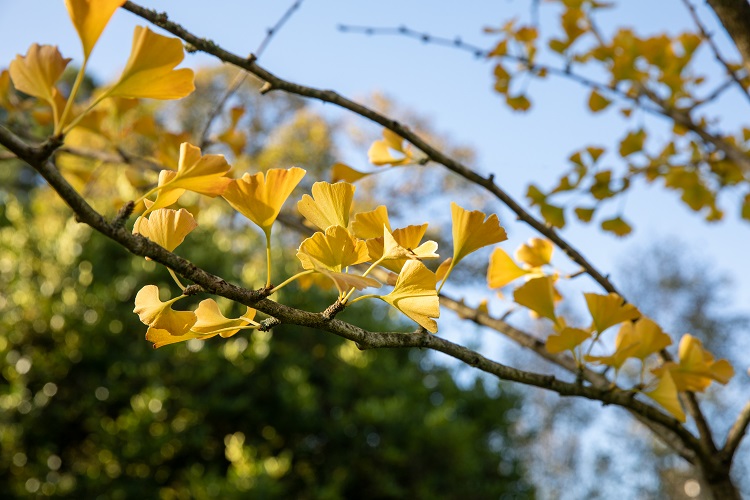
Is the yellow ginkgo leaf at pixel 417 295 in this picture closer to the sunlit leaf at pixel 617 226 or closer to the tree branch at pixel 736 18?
the tree branch at pixel 736 18

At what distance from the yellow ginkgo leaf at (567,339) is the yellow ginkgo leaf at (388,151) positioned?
0.21 meters

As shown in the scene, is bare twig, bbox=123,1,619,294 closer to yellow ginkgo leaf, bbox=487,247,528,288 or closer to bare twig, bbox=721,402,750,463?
yellow ginkgo leaf, bbox=487,247,528,288

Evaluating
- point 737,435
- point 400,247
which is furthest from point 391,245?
point 737,435

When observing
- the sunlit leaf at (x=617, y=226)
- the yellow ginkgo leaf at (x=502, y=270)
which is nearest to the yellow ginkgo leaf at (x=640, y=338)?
the yellow ginkgo leaf at (x=502, y=270)

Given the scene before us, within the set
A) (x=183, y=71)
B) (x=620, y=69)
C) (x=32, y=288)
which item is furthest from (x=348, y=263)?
(x=32, y=288)

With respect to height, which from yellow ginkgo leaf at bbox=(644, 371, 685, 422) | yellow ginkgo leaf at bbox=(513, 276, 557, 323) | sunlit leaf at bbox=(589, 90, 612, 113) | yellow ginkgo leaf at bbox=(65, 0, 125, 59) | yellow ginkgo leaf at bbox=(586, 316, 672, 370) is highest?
yellow ginkgo leaf at bbox=(65, 0, 125, 59)

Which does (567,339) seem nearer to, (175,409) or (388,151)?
(388,151)

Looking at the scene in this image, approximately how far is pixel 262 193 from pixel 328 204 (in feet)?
0.12

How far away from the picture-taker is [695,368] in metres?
0.52

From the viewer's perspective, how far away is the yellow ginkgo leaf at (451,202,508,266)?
12.9 inches

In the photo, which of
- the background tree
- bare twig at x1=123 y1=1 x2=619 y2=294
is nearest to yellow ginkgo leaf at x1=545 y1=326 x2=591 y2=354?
the background tree

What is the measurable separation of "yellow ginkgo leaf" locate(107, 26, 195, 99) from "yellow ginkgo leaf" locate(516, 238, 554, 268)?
360 mm

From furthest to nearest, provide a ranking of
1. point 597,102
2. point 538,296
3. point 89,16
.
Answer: point 597,102, point 538,296, point 89,16

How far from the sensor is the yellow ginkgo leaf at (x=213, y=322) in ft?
1.06
